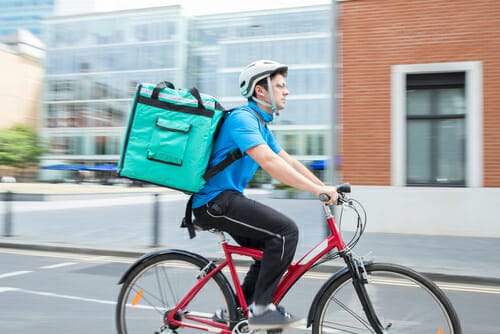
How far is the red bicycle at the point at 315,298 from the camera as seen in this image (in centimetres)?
283

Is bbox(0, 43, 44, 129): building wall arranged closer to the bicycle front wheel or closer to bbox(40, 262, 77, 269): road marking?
bbox(40, 262, 77, 269): road marking

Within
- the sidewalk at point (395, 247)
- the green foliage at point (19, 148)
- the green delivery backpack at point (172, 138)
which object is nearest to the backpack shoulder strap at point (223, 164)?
the green delivery backpack at point (172, 138)

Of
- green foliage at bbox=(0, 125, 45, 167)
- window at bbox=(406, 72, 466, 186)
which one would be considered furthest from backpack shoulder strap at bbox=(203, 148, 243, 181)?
green foliage at bbox=(0, 125, 45, 167)

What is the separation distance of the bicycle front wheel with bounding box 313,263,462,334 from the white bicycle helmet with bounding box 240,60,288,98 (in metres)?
1.17

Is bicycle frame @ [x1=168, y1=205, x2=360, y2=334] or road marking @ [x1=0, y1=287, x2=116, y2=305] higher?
bicycle frame @ [x1=168, y1=205, x2=360, y2=334]

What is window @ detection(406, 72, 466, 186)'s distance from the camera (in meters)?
10.8

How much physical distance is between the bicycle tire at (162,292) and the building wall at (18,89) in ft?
235

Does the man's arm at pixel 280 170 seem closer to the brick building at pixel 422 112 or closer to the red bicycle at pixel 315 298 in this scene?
the red bicycle at pixel 315 298

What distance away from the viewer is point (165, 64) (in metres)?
58.1

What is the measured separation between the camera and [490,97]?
10305 millimetres

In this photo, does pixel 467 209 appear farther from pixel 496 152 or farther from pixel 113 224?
pixel 113 224

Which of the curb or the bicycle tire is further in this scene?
the curb

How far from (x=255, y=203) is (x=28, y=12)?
449 feet

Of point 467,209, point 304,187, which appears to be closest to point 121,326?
point 304,187
